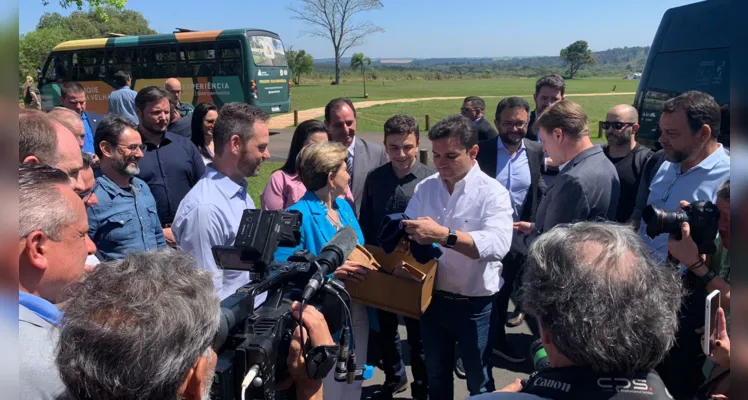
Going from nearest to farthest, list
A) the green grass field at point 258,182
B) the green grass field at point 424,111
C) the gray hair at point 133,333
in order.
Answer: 1. the gray hair at point 133,333
2. the green grass field at point 258,182
3. the green grass field at point 424,111

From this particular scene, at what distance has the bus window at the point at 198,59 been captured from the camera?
21.5 metres

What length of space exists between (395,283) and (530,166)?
2.13 metres

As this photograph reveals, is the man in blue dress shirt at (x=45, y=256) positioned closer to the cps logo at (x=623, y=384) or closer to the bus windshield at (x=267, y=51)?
the cps logo at (x=623, y=384)

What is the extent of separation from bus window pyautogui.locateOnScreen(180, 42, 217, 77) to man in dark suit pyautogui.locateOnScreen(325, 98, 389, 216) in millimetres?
17886

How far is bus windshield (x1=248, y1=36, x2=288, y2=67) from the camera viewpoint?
2128cm

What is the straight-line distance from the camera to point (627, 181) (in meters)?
4.85

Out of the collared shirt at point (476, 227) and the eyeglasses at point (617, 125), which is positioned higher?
the eyeglasses at point (617, 125)

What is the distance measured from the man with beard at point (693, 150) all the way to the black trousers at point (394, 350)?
1822mm

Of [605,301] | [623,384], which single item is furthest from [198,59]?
[623,384]

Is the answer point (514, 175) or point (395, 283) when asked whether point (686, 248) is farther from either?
point (514, 175)

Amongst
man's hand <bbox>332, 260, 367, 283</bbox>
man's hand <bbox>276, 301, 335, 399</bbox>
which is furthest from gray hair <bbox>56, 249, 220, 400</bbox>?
man's hand <bbox>332, 260, 367, 283</bbox>

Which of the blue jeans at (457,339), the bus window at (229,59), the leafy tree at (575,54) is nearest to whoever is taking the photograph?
the blue jeans at (457,339)

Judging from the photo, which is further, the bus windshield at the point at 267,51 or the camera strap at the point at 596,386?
the bus windshield at the point at 267,51

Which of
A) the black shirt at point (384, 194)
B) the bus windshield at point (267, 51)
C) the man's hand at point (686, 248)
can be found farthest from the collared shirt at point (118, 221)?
the bus windshield at point (267, 51)
